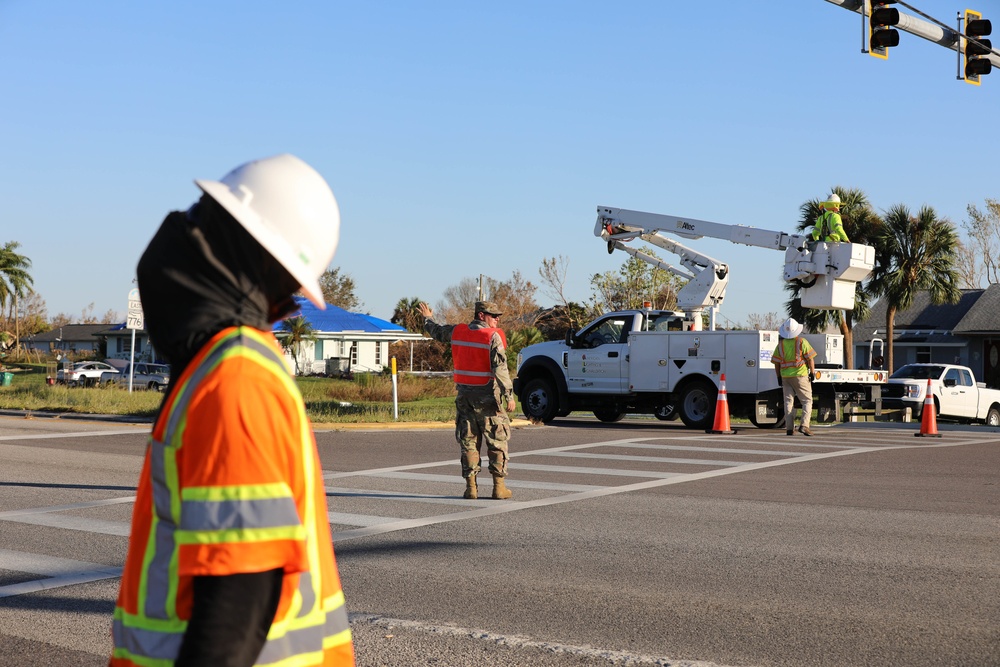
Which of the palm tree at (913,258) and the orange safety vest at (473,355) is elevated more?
the palm tree at (913,258)

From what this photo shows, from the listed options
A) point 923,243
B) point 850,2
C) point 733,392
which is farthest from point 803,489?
point 923,243

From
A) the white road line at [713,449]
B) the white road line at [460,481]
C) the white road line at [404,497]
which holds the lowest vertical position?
the white road line at [404,497]

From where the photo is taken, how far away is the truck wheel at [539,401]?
22.1 m

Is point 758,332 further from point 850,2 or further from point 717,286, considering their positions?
point 850,2

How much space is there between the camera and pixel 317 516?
2.16m

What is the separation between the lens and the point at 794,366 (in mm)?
18125

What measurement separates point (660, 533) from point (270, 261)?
6.92 metres

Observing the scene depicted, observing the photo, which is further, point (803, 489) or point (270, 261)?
point (803, 489)

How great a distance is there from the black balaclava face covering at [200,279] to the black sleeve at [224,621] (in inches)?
18.5

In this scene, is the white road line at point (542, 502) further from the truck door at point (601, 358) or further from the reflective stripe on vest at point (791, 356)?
the truck door at point (601, 358)

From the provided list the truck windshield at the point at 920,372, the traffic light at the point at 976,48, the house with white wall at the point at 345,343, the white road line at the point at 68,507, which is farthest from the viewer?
the house with white wall at the point at 345,343

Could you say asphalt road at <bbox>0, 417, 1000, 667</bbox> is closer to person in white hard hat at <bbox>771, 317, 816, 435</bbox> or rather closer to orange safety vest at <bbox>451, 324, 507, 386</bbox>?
orange safety vest at <bbox>451, 324, 507, 386</bbox>

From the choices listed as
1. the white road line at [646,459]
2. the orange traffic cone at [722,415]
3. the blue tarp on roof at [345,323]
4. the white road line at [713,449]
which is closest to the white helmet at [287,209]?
the white road line at [646,459]

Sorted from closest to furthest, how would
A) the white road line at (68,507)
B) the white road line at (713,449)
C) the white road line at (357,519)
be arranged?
the white road line at (357,519)
the white road line at (68,507)
the white road line at (713,449)
